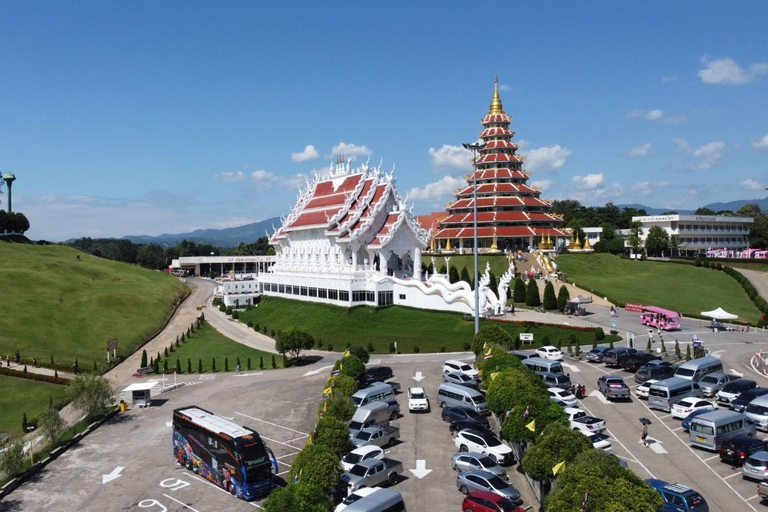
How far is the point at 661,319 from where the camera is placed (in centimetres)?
5469

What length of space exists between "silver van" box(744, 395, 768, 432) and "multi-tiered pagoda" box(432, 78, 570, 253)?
5994cm

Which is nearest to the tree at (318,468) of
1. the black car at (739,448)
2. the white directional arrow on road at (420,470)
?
the white directional arrow on road at (420,470)

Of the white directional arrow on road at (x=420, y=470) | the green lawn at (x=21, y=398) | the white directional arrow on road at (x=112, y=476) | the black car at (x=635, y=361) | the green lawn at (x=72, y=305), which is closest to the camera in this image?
the white directional arrow on road at (x=420, y=470)

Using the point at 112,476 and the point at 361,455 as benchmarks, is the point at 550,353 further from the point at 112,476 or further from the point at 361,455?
the point at 112,476

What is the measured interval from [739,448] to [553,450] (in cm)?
1037

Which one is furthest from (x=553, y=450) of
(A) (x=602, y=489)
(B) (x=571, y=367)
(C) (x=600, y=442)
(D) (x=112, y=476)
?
(B) (x=571, y=367)

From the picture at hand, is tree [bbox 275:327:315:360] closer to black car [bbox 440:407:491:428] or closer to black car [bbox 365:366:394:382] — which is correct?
black car [bbox 365:366:394:382]

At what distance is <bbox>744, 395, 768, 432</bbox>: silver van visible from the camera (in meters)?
29.3

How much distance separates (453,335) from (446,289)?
6.00m

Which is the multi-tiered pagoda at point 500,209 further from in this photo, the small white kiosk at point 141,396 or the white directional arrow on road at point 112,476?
the white directional arrow on road at point 112,476

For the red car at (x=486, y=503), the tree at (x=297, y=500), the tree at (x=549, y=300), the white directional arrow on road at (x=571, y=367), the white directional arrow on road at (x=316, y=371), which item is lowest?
the red car at (x=486, y=503)

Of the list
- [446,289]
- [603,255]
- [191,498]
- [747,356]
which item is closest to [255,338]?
[446,289]

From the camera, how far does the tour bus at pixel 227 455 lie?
24031 millimetres

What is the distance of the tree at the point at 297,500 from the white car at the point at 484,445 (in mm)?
10578
